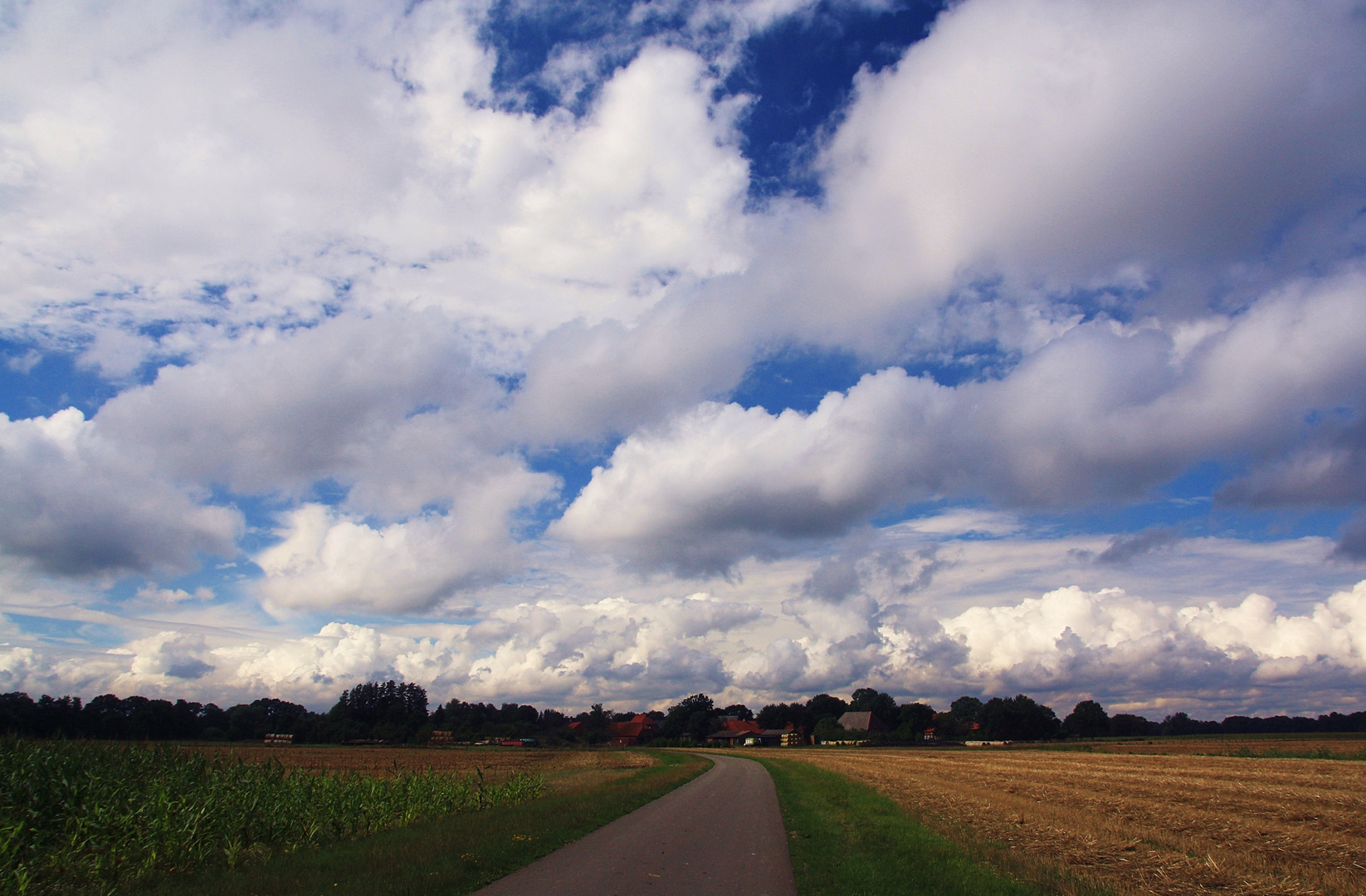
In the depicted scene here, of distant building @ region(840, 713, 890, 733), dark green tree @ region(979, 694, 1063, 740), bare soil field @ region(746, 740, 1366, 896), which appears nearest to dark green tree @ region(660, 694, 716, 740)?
distant building @ region(840, 713, 890, 733)

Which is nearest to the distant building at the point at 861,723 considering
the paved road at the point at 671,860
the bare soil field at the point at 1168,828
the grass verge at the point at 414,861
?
the bare soil field at the point at 1168,828

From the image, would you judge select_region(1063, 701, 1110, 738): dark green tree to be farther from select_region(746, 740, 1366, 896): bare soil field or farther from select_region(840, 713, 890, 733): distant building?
select_region(746, 740, 1366, 896): bare soil field

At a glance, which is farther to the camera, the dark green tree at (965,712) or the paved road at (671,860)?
the dark green tree at (965,712)

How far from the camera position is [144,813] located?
11609 millimetres

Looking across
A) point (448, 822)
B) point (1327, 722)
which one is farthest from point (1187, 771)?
point (1327, 722)

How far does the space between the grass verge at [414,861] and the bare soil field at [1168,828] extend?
842 centimetres

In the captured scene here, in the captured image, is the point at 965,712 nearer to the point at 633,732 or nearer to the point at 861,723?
the point at 861,723

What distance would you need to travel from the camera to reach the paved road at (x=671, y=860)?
32.6ft

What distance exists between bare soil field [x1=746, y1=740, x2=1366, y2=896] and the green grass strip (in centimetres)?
75

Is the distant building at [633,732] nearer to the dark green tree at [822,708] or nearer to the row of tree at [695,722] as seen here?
the row of tree at [695,722]

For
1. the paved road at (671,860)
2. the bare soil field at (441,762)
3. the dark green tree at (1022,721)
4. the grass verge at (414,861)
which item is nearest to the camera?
the grass verge at (414,861)

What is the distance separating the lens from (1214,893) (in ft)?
30.5

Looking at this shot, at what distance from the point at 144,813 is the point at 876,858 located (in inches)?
494

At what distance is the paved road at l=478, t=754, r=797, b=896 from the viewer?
9938 millimetres
